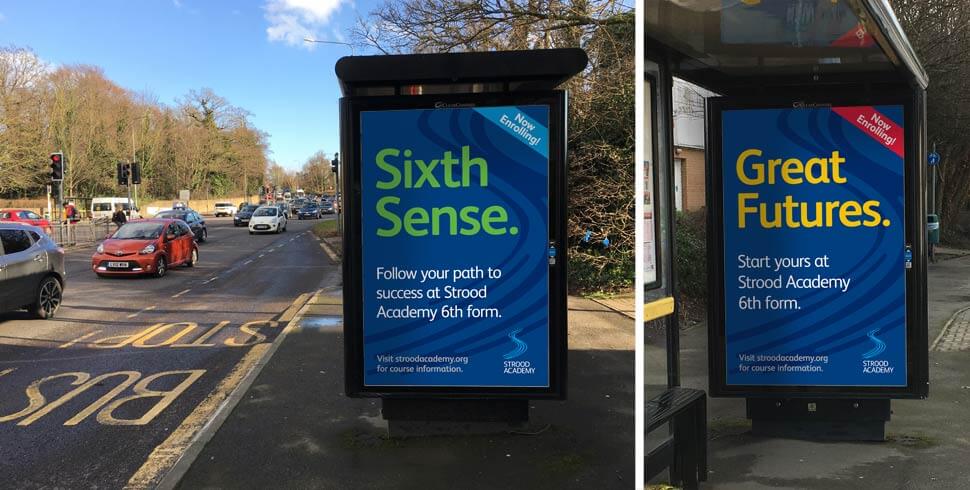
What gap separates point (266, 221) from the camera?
3400 centimetres

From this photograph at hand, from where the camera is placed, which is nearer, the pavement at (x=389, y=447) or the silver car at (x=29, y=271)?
the pavement at (x=389, y=447)

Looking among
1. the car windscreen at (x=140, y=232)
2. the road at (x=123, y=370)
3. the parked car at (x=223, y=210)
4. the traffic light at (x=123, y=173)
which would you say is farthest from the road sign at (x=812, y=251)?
the parked car at (x=223, y=210)

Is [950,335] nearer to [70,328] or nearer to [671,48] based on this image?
[671,48]

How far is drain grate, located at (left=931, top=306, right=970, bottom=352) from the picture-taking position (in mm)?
6703

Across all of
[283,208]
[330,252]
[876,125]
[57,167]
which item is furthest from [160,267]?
[283,208]

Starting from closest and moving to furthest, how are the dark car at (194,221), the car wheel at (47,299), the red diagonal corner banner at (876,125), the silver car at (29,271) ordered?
the red diagonal corner banner at (876,125), the silver car at (29,271), the car wheel at (47,299), the dark car at (194,221)

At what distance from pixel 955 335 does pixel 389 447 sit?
617 cm

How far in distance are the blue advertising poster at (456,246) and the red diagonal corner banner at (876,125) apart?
1701 millimetres

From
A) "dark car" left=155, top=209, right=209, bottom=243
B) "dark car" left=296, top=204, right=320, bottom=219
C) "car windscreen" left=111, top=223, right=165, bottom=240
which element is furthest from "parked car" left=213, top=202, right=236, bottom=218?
"car windscreen" left=111, top=223, right=165, bottom=240

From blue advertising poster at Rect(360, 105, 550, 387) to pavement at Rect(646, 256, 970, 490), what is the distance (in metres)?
0.89

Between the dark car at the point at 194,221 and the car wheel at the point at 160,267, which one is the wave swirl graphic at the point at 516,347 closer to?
the car wheel at the point at 160,267

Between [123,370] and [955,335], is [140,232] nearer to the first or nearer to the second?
[123,370]

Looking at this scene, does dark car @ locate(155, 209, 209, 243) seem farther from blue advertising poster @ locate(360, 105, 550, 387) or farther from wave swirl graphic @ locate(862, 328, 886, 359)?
wave swirl graphic @ locate(862, 328, 886, 359)

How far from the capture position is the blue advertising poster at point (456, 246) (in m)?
4.38
